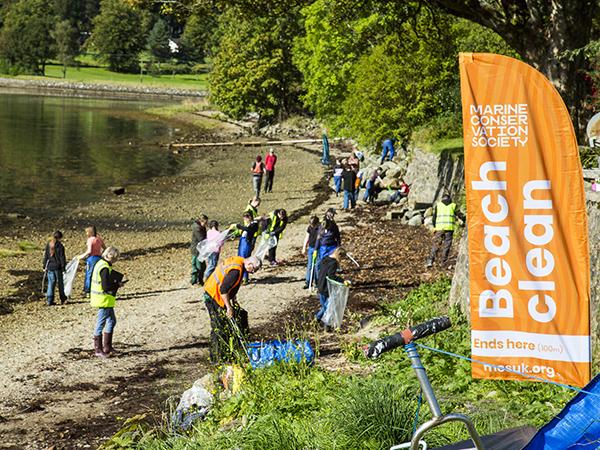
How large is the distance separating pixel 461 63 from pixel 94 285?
26.3 feet

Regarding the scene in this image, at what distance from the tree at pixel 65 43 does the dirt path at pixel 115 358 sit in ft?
383

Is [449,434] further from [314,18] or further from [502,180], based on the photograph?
[314,18]

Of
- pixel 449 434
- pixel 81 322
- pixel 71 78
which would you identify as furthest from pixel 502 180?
pixel 71 78

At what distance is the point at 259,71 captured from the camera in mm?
72812

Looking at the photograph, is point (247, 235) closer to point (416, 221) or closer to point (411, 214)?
point (416, 221)

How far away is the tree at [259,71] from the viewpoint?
72.5 meters

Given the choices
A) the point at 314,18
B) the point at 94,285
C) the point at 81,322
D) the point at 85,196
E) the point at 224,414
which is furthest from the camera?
the point at 314,18

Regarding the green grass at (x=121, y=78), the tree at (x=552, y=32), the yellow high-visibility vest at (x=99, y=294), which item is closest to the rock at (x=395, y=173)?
the tree at (x=552, y=32)

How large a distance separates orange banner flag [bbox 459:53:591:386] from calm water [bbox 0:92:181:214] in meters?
25.9

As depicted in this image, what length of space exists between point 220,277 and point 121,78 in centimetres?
12429

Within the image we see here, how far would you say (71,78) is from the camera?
126 meters

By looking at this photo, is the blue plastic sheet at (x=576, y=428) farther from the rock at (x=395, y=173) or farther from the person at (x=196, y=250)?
the rock at (x=395, y=173)

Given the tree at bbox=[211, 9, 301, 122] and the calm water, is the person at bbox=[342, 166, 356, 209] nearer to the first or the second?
the calm water

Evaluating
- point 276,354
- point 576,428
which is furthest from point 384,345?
point 276,354
